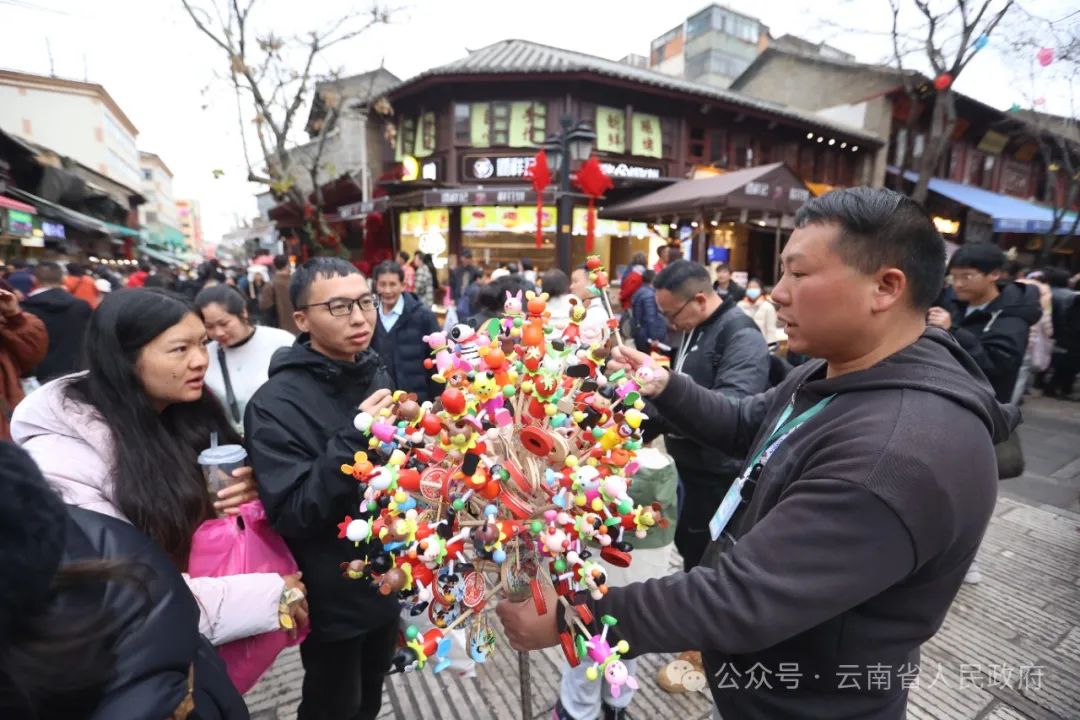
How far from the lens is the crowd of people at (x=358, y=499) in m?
0.85

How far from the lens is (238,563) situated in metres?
1.57

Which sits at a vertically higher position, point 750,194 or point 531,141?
point 531,141

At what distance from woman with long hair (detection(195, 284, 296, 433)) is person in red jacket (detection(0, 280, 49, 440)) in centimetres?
133

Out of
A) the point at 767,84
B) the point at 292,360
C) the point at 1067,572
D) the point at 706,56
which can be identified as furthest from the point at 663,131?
the point at 706,56

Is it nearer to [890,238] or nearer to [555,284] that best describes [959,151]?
[555,284]

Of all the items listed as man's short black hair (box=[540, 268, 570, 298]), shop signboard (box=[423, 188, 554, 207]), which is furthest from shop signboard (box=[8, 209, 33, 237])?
man's short black hair (box=[540, 268, 570, 298])

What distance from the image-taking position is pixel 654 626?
1.10m

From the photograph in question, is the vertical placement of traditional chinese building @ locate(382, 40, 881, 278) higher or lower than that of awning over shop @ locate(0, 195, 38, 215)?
higher

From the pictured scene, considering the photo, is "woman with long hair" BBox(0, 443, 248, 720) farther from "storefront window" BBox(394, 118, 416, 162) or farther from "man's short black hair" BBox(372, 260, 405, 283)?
"storefront window" BBox(394, 118, 416, 162)

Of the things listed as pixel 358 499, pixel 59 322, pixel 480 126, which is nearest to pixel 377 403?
pixel 358 499

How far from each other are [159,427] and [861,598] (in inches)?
75.0

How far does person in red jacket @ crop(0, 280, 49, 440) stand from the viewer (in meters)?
3.22

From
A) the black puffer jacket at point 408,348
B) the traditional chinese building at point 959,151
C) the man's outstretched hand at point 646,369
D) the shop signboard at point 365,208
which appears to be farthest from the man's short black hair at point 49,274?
the traditional chinese building at point 959,151

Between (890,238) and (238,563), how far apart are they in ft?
6.47
